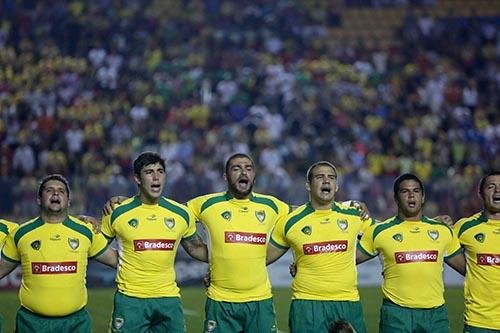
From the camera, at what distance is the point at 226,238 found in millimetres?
9422

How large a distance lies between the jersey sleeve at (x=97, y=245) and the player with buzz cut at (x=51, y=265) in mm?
122

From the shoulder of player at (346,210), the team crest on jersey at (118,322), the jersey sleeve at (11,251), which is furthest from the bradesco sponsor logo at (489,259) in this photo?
the jersey sleeve at (11,251)

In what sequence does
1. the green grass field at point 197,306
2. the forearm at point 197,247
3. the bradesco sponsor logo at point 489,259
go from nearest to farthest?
the bradesco sponsor logo at point 489,259
the forearm at point 197,247
the green grass field at point 197,306

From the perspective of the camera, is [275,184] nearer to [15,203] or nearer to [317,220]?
[15,203]

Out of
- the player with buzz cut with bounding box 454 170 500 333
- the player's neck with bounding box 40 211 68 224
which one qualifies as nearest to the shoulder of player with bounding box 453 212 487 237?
the player with buzz cut with bounding box 454 170 500 333

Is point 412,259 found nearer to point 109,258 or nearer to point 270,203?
point 270,203

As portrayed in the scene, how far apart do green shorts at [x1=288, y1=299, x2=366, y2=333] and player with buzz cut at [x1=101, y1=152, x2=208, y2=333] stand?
3.50ft

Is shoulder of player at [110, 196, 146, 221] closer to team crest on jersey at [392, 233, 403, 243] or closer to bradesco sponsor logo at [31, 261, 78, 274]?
bradesco sponsor logo at [31, 261, 78, 274]

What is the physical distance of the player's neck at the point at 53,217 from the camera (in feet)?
29.8

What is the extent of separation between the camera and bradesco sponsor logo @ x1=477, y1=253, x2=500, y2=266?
9328mm

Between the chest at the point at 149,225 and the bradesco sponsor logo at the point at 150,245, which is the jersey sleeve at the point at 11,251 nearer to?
the chest at the point at 149,225

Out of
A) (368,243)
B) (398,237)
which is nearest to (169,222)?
(368,243)

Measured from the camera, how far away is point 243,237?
941cm

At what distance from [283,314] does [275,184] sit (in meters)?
3.92
